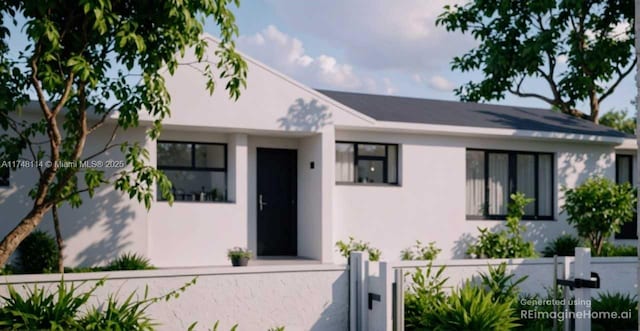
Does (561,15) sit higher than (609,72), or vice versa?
(561,15)

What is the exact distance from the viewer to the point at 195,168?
45.1 ft

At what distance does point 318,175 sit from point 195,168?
2352 mm

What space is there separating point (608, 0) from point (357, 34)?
26.2 ft

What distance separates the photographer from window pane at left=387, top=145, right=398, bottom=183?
15.0m

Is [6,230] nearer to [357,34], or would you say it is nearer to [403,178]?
[403,178]

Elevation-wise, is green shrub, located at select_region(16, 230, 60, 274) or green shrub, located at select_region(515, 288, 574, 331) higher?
green shrub, located at select_region(16, 230, 60, 274)

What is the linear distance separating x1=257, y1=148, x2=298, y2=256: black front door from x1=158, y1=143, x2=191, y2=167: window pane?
153 cm

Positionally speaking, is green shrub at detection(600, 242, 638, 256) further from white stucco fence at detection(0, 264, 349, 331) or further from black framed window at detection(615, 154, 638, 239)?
white stucco fence at detection(0, 264, 349, 331)

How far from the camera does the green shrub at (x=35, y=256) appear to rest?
1167 cm

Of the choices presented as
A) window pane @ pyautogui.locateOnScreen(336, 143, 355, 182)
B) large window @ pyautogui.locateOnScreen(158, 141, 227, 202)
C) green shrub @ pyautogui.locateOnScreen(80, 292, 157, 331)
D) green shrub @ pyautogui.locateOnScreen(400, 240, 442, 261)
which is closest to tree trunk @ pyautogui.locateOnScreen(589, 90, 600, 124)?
green shrub @ pyautogui.locateOnScreen(400, 240, 442, 261)

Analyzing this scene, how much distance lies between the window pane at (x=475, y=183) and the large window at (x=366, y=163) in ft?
6.53

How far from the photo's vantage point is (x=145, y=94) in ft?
29.6

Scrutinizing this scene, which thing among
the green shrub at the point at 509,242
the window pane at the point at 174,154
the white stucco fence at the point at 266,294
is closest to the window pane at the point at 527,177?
the green shrub at the point at 509,242

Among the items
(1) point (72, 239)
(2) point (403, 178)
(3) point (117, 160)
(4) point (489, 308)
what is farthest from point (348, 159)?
(4) point (489, 308)
